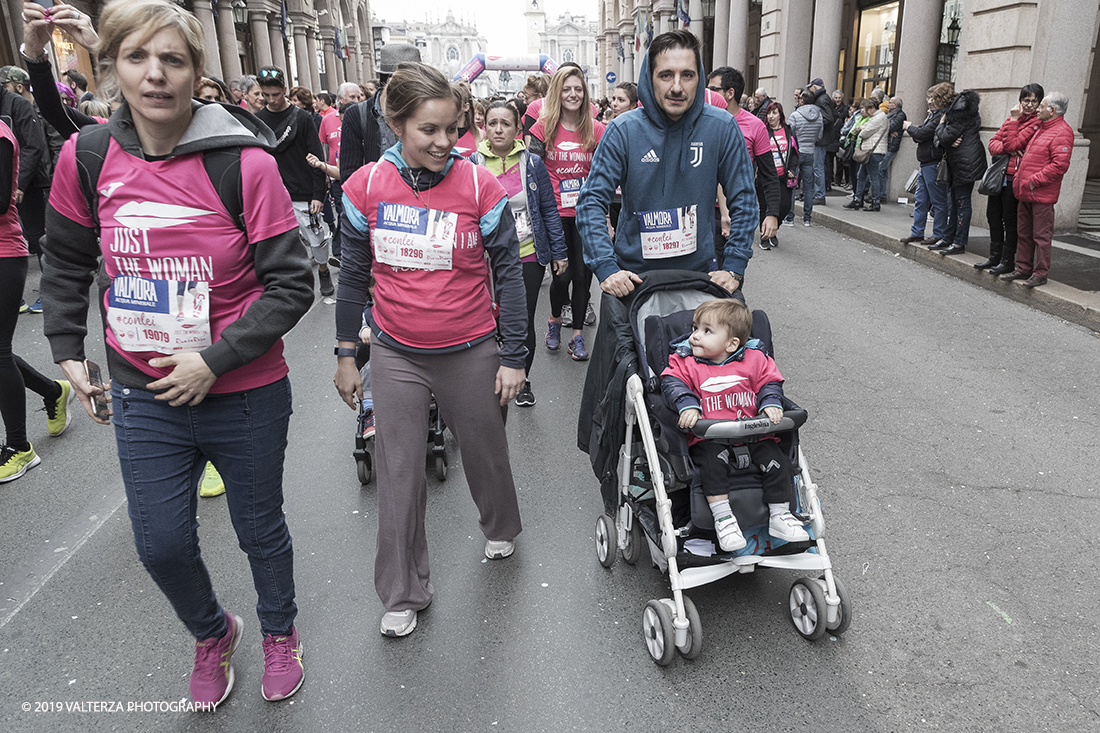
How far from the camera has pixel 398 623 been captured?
3115 mm

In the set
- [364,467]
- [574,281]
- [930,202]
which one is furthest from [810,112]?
[364,467]

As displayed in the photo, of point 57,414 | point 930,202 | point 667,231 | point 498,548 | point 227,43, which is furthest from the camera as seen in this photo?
point 227,43

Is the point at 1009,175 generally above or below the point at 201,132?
below

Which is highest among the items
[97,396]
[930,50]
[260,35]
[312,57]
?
[260,35]

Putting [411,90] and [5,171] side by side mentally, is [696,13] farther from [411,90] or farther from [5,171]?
[411,90]

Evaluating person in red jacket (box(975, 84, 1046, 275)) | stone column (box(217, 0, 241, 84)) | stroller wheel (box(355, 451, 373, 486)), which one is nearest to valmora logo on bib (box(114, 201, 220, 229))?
stroller wheel (box(355, 451, 373, 486))

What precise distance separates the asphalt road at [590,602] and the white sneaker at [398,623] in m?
0.04

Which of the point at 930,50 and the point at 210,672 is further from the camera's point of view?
the point at 930,50

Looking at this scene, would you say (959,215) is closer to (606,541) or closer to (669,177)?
(669,177)

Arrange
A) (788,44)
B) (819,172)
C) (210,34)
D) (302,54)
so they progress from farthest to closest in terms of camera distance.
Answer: (302,54) → (210,34) → (788,44) → (819,172)

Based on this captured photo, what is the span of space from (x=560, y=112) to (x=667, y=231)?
9.22 ft

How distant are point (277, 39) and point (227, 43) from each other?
6549mm

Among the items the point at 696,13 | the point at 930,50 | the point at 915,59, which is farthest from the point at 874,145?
the point at 696,13

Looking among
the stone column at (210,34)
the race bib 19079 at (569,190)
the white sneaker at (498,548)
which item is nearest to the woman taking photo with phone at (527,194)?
the race bib 19079 at (569,190)
